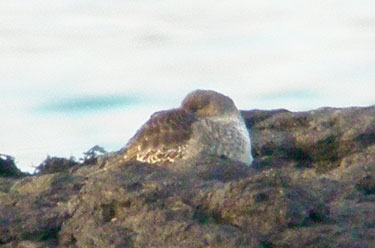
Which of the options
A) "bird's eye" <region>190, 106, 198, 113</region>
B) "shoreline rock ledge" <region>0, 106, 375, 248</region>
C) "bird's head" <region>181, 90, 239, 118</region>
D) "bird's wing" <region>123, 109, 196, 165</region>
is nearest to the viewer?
"shoreline rock ledge" <region>0, 106, 375, 248</region>

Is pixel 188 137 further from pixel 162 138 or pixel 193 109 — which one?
pixel 193 109

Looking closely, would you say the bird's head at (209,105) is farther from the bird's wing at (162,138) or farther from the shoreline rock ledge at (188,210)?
the shoreline rock ledge at (188,210)

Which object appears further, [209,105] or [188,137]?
[209,105]

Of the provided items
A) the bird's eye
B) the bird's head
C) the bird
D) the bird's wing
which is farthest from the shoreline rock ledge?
the bird's eye

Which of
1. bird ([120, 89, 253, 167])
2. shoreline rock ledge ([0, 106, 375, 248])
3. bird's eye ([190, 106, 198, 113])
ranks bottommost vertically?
shoreline rock ledge ([0, 106, 375, 248])

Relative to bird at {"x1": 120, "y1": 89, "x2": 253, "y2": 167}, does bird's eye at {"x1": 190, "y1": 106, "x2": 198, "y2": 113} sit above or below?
above

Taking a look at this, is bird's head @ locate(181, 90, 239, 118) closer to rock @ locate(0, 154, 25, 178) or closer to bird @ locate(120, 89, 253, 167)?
bird @ locate(120, 89, 253, 167)

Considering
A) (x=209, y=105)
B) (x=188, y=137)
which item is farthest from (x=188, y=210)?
(x=209, y=105)

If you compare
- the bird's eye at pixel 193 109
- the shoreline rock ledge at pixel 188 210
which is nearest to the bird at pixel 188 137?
the bird's eye at pixel 193 109
